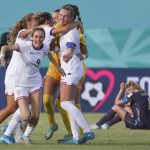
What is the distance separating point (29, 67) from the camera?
11703 millimetres

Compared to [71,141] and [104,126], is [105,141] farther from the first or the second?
[104,126]

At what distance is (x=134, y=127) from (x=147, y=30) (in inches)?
269

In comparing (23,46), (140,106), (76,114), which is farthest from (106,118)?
(23,46)

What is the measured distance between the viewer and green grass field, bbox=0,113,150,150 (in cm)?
1139

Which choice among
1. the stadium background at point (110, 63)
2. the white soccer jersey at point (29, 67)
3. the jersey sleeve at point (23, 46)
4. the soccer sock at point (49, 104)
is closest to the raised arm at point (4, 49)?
the jersey sleeve at point (23, 46)

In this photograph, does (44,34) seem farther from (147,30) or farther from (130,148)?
(147,30)

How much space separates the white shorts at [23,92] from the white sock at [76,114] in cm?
47

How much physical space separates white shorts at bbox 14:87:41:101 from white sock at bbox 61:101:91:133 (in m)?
0.47

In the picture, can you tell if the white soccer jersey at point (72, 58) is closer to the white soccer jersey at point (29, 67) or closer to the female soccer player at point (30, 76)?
the female soccer player at point (30, 76)

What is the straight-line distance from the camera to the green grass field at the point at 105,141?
11.4 metres

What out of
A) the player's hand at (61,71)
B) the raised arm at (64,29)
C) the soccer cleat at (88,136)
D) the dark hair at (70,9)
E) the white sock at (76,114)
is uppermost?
the dark hair at (70,9)

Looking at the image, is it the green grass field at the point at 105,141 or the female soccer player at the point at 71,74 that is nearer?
the green grass field at the point at 105,141

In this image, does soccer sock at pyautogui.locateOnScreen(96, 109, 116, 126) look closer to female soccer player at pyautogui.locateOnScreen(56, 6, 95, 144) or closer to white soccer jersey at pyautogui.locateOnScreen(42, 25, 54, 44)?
female soccer player at pyautogui.locateOnScreen(56, 6, 95, 144)

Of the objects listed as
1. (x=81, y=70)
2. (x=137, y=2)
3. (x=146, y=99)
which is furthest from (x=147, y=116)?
(x=137, y=2)
